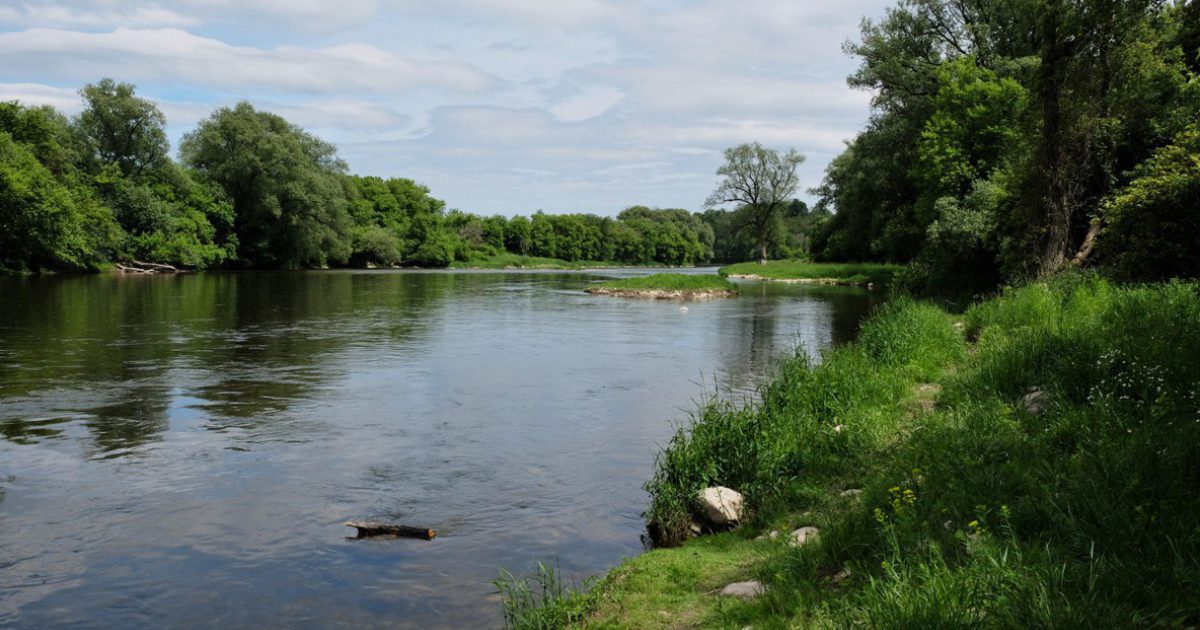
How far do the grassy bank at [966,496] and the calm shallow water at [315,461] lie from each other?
5.09ft

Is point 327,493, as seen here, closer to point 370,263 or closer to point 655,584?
point 655,584

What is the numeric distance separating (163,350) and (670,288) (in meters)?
36.9

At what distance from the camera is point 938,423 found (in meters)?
9.33

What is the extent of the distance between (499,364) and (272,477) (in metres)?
11.3

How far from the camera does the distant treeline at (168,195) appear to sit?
197 ft

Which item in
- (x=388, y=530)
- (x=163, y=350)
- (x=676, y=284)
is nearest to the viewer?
(x=388, y=530)

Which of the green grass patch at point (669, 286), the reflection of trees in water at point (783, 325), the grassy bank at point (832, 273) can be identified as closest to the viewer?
the reflection of trees in water at point (783, 325)

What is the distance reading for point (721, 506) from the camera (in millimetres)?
8984

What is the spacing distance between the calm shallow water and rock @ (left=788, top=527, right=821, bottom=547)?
2.07 m

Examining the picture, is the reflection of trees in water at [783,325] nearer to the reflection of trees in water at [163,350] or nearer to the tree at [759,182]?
the reflection of trees in water at [163,350]

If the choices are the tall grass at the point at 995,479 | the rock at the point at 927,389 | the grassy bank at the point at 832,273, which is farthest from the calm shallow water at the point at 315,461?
the grassy bank at the point at 832,273

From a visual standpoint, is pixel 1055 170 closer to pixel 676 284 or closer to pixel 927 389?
pixel 927 389

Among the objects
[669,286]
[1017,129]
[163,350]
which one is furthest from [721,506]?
[669,286]

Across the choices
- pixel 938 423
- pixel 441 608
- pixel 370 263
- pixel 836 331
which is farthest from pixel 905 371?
pixel 370 263
